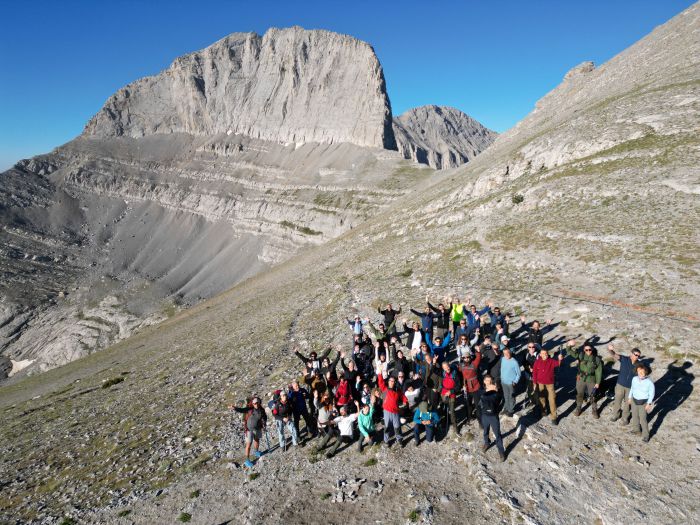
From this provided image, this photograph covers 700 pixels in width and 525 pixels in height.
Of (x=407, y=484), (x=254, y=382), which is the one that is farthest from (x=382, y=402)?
(x=254, y=382)

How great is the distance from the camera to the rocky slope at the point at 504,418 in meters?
11.8

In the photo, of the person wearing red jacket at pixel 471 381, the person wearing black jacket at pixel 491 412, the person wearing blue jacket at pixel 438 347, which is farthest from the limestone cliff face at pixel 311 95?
the person wearing black jacket at pixel 491 412

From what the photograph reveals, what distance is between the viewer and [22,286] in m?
124

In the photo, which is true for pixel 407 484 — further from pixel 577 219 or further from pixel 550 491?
pixel 577 219

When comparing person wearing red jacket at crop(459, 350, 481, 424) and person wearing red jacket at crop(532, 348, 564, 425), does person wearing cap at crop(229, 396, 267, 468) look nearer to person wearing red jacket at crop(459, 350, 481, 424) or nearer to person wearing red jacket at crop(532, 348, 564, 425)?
person wearing red jacket at crop(459, 350, 481, 424)

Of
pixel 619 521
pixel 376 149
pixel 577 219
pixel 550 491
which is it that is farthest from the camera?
pixel 376 149

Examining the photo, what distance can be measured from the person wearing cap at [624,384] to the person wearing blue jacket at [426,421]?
19.4 feet

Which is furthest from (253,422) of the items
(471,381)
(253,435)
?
(471,381)

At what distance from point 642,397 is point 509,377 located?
3.84 metres

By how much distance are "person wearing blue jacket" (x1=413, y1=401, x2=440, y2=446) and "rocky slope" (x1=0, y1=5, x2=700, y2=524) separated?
17.5 inches

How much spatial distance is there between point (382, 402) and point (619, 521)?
7.43m

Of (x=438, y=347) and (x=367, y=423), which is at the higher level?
(x=438, y=347)

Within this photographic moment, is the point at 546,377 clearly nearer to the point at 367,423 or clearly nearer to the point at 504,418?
the point at 504,418

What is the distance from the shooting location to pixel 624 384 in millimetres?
13000
